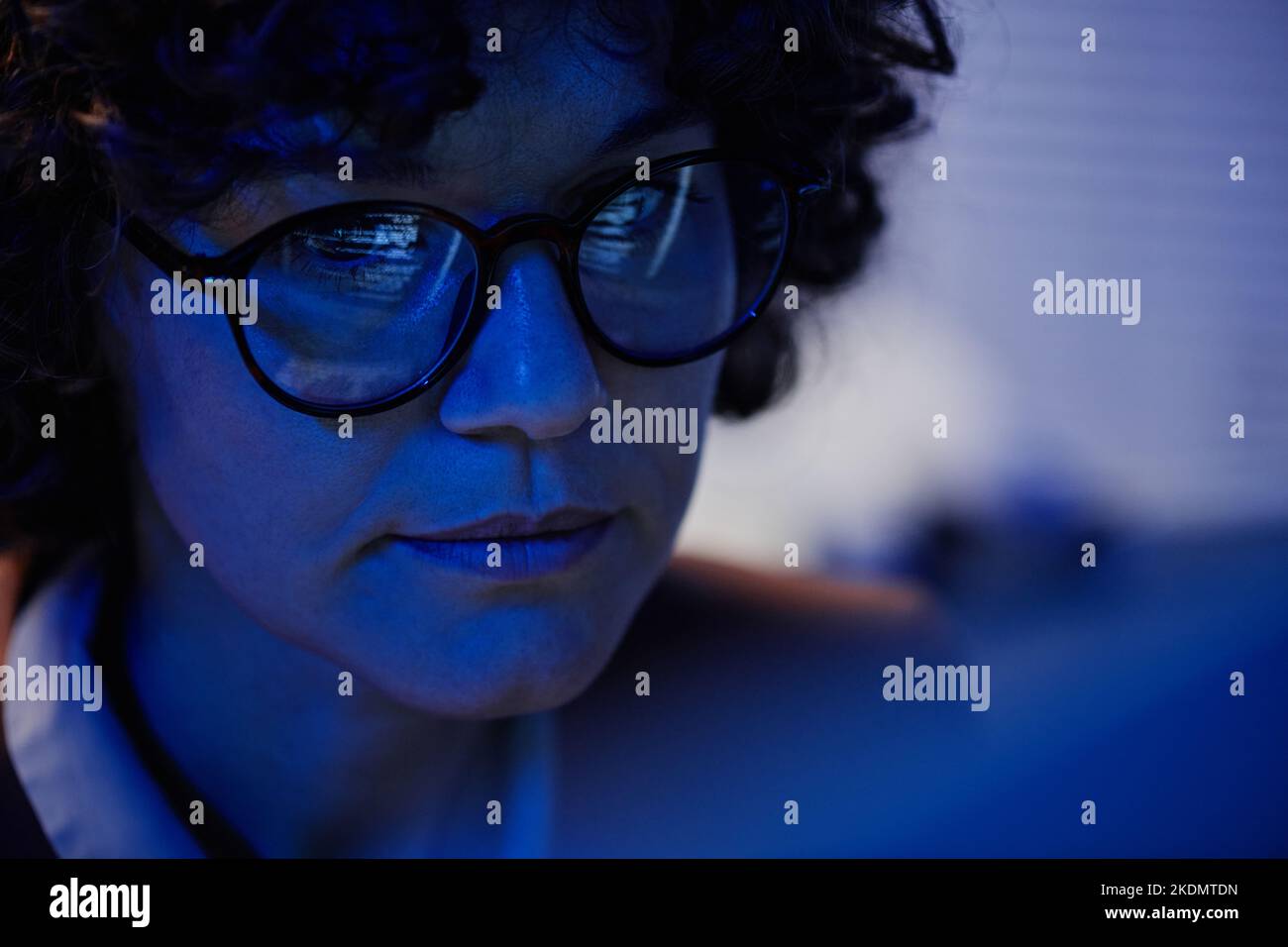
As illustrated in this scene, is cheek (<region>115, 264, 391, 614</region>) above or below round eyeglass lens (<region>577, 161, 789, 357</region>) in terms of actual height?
below

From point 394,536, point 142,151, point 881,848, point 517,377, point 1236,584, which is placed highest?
point 142,151

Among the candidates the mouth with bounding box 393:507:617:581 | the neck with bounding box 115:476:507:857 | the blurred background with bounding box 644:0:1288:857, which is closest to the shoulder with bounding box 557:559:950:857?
the blurred background with bounding box 644:0:1288:857

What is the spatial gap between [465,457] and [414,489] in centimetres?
6

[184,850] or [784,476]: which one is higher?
[784,476]

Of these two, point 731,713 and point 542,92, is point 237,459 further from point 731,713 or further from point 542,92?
point 731,713

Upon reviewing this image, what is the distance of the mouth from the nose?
0.09 meters

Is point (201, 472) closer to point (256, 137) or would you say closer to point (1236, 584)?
point (256, 137)

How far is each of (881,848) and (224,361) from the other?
113cm

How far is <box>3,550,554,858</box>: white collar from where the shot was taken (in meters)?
1.12

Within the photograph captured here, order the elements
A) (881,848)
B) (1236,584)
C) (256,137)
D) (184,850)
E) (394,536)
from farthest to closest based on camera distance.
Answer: (1236,584) → (881,848) → (184,850) → (394,536) → (256,137)

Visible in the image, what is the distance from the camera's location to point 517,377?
0.88 m

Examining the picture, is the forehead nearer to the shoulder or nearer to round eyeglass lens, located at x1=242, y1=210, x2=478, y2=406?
round eyeglass lens, located at x1=242, y1=210, x2=478, y2=406

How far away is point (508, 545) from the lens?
0.98 m
